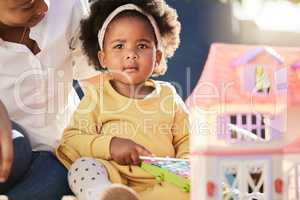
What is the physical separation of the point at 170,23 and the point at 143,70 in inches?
6.3

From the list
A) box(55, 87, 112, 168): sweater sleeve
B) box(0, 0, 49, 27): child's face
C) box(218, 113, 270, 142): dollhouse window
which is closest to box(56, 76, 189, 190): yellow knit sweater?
box(55, 87, 112, 168): sweater sleeve

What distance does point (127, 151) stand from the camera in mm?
1714

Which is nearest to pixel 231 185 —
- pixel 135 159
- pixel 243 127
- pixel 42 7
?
pixel 243 127

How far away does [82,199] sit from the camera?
66.3 inches

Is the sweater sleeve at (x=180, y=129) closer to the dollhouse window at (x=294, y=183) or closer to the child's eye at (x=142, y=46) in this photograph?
the child's eye at (x=142, y=46)

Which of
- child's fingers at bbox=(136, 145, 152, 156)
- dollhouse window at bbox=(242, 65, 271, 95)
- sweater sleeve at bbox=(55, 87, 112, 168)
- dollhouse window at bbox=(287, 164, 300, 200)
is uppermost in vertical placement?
dollhouse window at bbox=(242, 65, 271, 95)

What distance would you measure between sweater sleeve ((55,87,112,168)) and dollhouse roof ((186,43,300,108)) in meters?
0.27

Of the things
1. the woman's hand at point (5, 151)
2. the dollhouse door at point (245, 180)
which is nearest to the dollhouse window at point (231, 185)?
the dollhouse door at point (245, 180)

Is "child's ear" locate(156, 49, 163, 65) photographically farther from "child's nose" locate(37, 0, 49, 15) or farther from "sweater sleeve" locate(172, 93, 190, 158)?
"child's nose" locate(37, 0, 49, 15)

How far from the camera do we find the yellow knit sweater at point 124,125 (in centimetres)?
172

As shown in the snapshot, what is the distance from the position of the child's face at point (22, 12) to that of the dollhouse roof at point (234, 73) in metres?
0.50

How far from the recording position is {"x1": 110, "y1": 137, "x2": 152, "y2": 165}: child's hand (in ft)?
5.62

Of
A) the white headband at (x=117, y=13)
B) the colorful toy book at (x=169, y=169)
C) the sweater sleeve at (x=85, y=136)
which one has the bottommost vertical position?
the colorful toy book at (x=169, y=169)

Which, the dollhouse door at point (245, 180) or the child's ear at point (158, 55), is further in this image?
the child's ear at point (158, 55)
